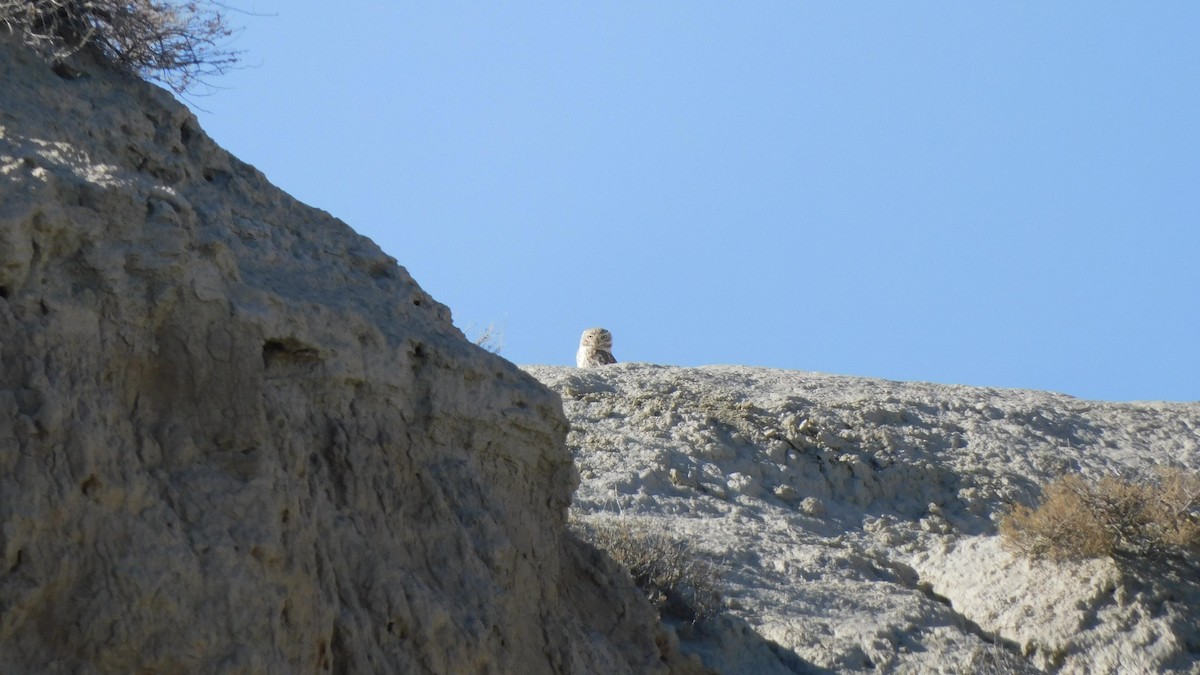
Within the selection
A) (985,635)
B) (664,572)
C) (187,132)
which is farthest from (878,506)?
(187,132)

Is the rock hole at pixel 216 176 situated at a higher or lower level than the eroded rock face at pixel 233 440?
higher

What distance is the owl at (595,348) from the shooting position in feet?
75.3

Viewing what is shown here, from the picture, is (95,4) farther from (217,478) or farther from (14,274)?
(217,478)

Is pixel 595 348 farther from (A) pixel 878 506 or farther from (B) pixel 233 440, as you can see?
(B) pixel 233 440

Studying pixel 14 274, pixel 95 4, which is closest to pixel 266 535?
pixel 14 274

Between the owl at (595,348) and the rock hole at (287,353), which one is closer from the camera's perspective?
the rock hole at (287,353)

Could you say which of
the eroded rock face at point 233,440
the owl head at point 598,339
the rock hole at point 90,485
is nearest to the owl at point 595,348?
the owl head at point 598,339

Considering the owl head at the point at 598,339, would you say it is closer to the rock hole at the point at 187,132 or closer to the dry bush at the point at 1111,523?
the dry bush at the point at 1111,523

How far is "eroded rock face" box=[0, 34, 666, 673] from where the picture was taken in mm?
4723

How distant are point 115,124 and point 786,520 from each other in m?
7.86

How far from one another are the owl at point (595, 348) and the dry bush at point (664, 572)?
12.8m

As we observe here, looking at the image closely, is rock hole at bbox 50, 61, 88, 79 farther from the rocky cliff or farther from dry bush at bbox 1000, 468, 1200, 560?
dry bush at bbox 1000, 468, 1200, 560

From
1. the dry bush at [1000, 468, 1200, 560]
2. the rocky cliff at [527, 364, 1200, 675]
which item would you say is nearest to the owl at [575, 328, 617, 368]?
the rocky cliff at [527, 364, 1200, 675]

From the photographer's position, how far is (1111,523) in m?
11.3
